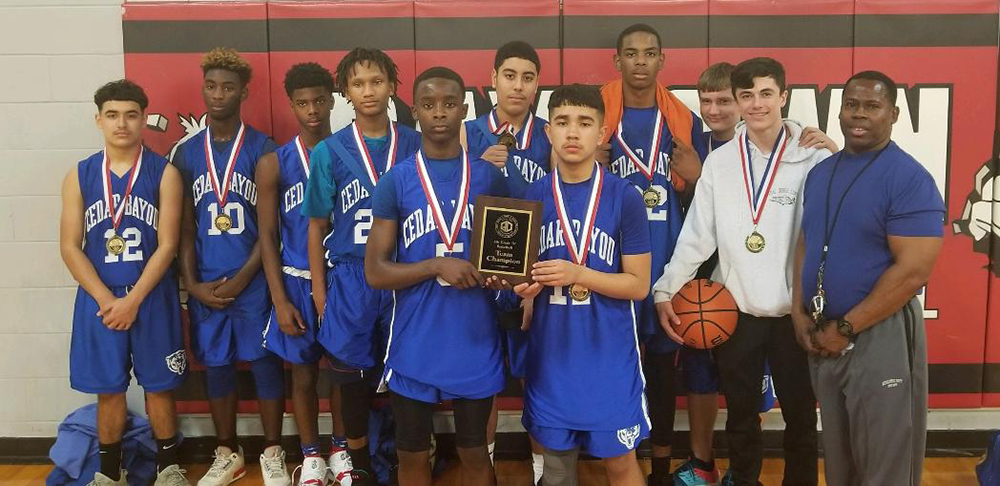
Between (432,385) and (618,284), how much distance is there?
29.1 inches

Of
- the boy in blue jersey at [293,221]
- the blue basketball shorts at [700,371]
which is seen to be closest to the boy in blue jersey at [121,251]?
the boy in blue jersey at [293,221]

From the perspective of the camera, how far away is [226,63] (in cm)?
338

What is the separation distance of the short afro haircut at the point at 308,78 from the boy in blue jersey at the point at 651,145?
1.25 m

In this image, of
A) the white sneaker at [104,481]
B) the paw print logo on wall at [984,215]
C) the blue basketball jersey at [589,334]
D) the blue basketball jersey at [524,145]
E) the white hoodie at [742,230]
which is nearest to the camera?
the blue basketball jersey at [589,334]

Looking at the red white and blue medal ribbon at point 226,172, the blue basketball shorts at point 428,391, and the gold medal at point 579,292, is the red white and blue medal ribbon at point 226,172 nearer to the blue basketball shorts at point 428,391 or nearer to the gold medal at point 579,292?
the blue basketball shorts at point 428,391

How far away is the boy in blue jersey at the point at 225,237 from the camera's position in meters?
3.37

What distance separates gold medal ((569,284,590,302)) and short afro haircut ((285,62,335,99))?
155 cm

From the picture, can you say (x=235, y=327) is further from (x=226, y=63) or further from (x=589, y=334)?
(x=589, y=334)

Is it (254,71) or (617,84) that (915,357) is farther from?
(254,71)

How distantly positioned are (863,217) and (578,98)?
1.08m

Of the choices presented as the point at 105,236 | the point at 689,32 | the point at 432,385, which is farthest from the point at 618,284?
the point at 105,236

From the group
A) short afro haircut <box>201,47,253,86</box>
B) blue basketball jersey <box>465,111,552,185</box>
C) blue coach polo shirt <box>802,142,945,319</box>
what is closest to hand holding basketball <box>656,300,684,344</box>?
blue coach polo shirt <box>802,142,945,319</box>

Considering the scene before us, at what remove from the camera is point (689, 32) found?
3.61 meters

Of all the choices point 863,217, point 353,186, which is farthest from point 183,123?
point 863,217
